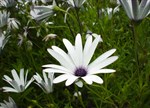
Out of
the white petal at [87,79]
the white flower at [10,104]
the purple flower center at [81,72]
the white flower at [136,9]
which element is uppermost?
the white flower at [136,9]

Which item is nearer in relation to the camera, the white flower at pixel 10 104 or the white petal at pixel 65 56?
the white petal at pixel 65 56

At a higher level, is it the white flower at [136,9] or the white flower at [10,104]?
the white flower at [136,9]

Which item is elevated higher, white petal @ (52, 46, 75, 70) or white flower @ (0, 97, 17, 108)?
white petal @ (52, 46, 75, 70)

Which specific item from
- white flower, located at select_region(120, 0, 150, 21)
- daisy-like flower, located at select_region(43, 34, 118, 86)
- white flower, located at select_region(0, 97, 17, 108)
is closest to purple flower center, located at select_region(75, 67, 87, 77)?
daisy-like flower, located at select_region(43, 34, 118, 86)

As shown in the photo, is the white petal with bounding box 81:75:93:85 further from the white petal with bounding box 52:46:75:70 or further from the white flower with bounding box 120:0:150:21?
the white flower with bounding box 120:0:150:21

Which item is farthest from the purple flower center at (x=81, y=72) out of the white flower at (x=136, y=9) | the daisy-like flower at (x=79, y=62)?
the white flower at (x=136, y=9)

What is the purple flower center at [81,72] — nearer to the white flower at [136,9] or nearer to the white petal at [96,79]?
the white petal at [96,79]

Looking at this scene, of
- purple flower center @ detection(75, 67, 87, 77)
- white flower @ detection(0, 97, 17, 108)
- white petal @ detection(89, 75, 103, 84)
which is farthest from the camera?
white flower @ detection(0, 97, 17, 108)

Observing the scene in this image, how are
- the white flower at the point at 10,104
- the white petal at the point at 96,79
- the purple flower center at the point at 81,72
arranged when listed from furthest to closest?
the white flower at the point at 10,104 → the purple flower center at the point at 81,72 → the white petal at the point at 96,79

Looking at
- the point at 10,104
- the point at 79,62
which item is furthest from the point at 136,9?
the point at 10,104

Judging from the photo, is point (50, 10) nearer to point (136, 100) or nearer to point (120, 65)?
point (120, 65)

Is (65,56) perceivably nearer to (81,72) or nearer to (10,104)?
(81,72)

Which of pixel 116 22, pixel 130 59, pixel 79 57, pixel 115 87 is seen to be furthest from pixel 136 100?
pixel 116 22

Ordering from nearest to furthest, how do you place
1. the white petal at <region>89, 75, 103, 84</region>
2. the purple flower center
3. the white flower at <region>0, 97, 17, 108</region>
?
the white petal at <region>89, 75, 103, 84</region>, the purple flower center, the white flower at <region>0, 97, 17, 108</region>
